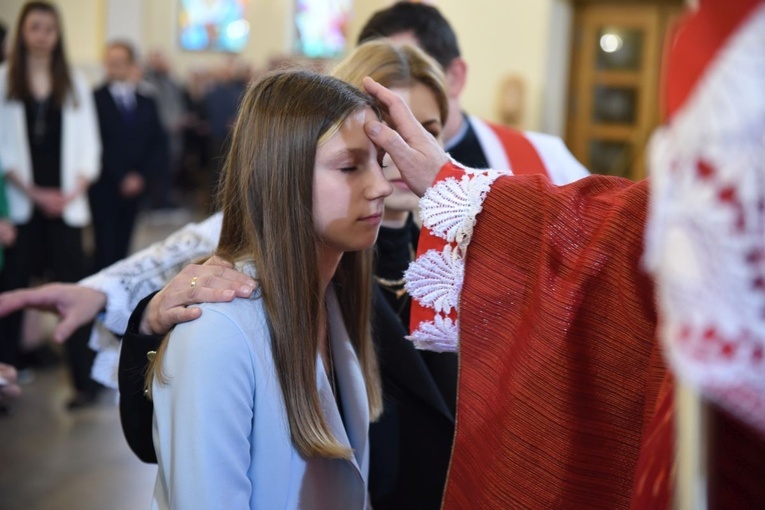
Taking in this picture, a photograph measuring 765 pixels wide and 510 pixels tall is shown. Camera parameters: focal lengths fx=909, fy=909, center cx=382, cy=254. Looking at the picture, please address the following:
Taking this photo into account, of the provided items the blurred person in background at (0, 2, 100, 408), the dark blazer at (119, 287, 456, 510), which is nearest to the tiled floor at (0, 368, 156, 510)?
the blurred person in background at (0, 2, 100, 408)

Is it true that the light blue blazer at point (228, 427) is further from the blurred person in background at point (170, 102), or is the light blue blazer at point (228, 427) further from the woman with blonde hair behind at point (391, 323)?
the blurred person in background at point (170, 102)

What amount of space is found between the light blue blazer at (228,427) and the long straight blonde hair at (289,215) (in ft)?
0.10

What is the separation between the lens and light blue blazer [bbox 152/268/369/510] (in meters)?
1.32

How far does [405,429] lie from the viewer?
1.97 metres

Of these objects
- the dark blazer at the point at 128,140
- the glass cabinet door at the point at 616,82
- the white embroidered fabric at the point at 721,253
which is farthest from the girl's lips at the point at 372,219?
the glass cabinet door at the point at 616,82

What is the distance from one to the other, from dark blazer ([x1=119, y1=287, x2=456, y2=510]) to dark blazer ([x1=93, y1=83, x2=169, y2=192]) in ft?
12.2

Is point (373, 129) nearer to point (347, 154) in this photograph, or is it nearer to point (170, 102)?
point (347, 154)

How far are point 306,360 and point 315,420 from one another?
10 cm

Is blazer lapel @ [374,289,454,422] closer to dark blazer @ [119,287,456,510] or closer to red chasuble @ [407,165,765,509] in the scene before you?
dark blazer @ [119,287,456,510]

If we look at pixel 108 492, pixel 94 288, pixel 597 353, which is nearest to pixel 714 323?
pixel 597 353

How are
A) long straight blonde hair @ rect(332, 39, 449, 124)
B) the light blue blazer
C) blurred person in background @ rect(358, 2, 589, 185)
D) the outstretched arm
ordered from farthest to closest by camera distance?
blurred person in background @ rect(358, 2, 589, 185) < long straight blonde hair @ rect(332, 39, 449, 124) < the outstretched arm < the light blue blazer

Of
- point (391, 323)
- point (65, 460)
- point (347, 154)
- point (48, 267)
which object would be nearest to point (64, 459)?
point (65, 460)

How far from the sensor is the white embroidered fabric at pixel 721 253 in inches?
29.5

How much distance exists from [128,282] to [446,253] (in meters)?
0.71
